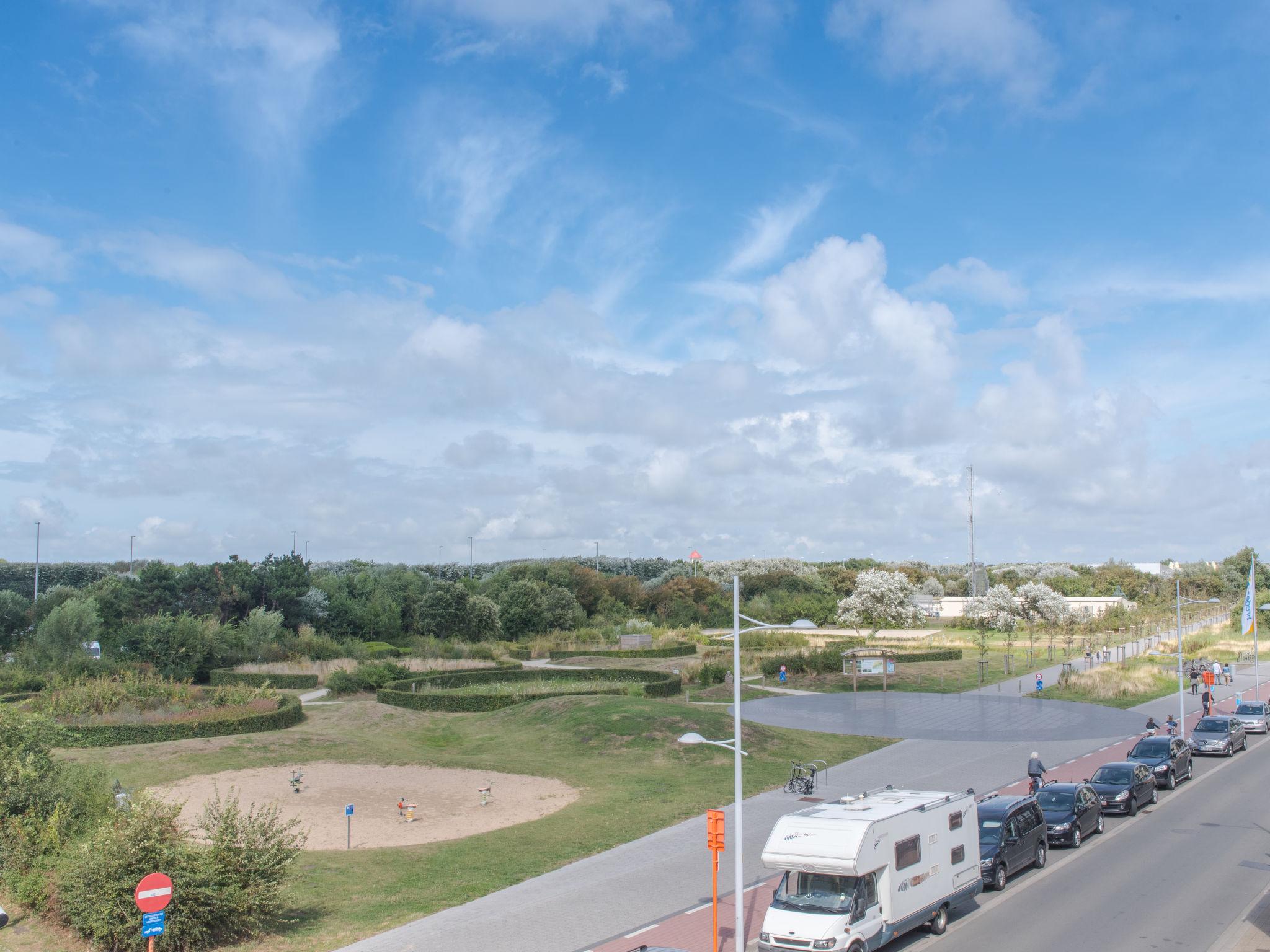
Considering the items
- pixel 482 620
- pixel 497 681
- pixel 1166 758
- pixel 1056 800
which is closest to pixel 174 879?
pixel 1056 800

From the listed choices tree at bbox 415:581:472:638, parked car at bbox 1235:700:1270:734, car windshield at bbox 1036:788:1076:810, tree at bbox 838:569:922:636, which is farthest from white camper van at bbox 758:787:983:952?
tree at bbox 415:581:472:638

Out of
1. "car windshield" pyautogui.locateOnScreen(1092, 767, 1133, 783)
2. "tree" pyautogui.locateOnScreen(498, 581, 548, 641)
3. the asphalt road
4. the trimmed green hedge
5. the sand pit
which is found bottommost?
the sand pit

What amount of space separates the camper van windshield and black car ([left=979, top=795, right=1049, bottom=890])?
5.03 meters

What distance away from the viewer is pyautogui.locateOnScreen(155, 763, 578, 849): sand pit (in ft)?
84.1

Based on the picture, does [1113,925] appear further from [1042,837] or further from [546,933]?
[546,933]

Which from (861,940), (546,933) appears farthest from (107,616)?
(861,940)

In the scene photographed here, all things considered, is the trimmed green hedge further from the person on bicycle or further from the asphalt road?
the asphalt road

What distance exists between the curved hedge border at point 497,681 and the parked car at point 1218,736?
25.8m

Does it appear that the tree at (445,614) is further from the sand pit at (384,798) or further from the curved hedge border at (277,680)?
the sand pit at (384,798)

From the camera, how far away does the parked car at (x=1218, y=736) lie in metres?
37.3

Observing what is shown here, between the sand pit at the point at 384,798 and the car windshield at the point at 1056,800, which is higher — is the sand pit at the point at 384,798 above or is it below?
below

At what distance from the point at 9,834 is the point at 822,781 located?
2275 cm

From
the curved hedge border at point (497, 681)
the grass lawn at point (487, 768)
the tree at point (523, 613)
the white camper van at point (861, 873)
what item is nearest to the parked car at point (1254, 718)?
the grass lawn at point (487, 768)

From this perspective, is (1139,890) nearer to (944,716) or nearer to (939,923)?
(939,923)
